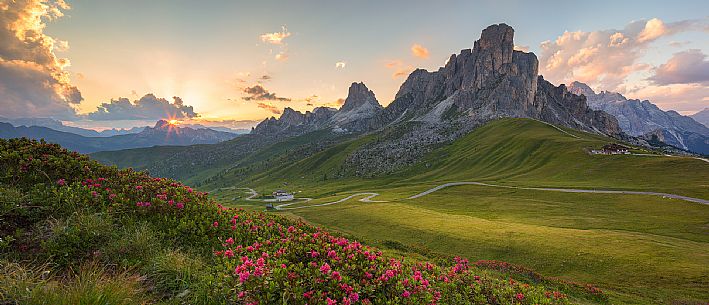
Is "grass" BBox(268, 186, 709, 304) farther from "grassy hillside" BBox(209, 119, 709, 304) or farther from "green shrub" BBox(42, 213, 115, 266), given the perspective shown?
"green shrub" BBox(42, 213, 115, 266)

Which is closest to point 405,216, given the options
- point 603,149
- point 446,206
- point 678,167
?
point 446,206

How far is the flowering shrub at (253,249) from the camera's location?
820 centimetres

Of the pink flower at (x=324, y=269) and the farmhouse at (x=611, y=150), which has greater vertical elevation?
the farmhouse at (x=611, y=150)

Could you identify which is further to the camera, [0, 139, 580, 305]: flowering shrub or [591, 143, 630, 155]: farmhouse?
[591, 143, 630, 155]: farmhouse

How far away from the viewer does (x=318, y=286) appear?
836 centimetres

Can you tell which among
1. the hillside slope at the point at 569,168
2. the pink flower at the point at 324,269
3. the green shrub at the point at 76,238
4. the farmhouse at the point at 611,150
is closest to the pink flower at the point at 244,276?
the pink flower at the point at 324,269

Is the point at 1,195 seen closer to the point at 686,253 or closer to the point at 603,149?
the point at 686,253

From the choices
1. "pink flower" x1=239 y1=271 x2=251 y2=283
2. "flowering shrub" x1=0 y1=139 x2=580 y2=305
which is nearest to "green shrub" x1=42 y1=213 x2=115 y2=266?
"flowering shrub" x1=0 y1=139 x2=580 y2=305

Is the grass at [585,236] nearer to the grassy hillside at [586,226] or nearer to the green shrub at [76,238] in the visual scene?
the grassy hillside at [586,226]

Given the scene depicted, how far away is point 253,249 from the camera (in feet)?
33.8

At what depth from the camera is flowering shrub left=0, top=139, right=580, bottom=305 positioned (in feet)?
26.9

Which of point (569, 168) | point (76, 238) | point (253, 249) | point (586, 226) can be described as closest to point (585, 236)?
point (586, 226)

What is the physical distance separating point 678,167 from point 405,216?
104253 mm

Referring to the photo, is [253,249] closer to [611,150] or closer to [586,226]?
[586,226]
